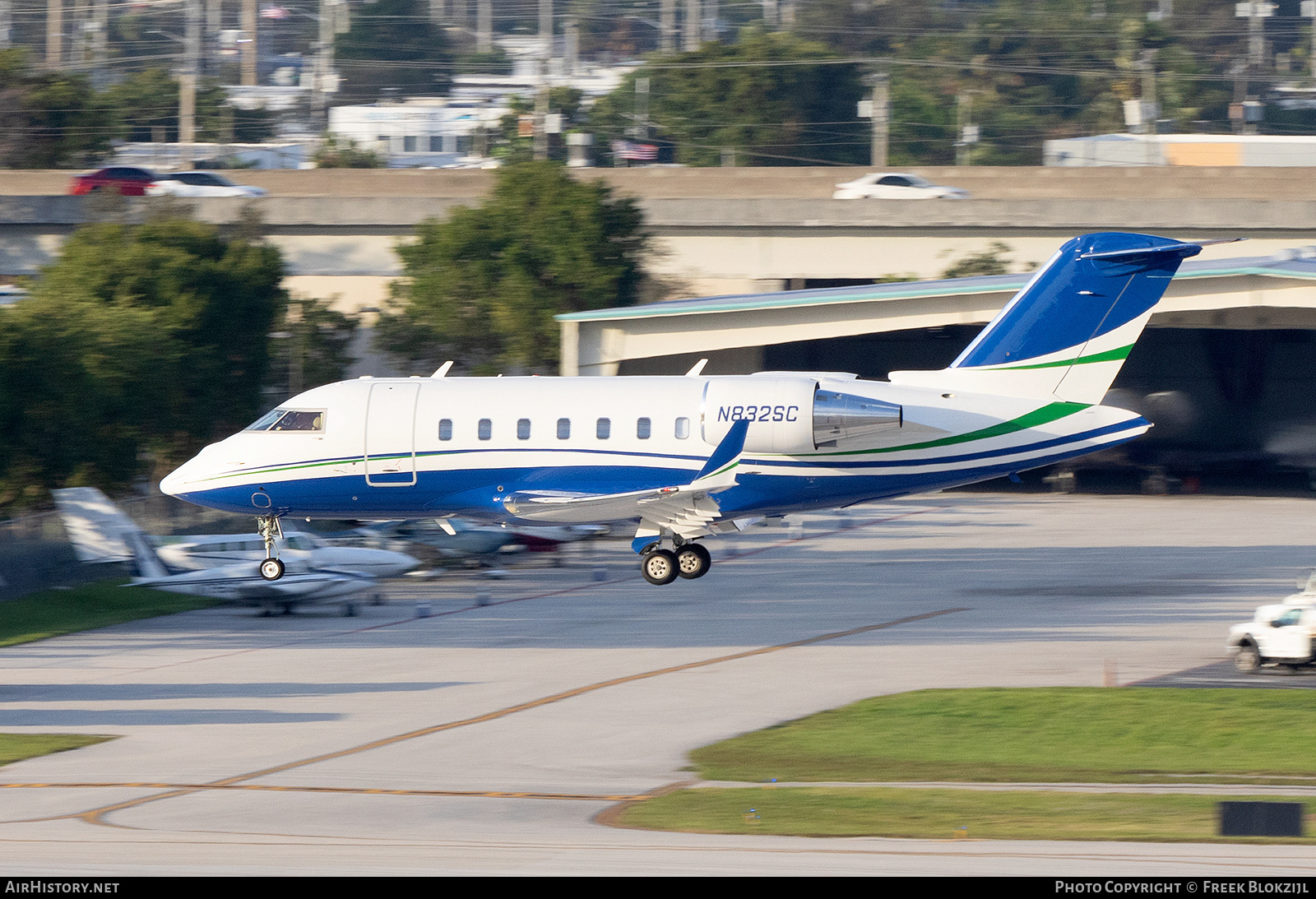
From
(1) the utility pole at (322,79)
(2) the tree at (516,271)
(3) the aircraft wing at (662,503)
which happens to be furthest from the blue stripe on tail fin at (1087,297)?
(1) the utility pole at (322,79)

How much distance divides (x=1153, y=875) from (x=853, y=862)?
3.82 metres

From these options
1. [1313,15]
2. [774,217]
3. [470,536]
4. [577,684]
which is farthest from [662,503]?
[1313,15]

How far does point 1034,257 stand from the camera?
230 ft

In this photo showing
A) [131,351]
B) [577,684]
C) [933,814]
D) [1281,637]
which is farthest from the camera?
[131,351]

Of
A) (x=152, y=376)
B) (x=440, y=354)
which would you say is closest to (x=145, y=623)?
(x=152, y=376)

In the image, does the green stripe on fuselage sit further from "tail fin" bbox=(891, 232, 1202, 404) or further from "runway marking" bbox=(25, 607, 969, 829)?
"runway marking" bbox=(25, 607, 969, 829)

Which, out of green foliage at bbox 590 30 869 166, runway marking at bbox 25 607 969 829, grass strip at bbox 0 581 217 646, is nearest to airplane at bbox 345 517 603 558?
grass strip at bbox 0 581 217 646

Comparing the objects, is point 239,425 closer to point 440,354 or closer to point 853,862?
point 440,354

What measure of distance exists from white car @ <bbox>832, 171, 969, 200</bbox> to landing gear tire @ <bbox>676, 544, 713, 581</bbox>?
39923 mm

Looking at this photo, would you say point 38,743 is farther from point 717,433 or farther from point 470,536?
point 470,536

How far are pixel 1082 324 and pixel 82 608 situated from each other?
97.9ft

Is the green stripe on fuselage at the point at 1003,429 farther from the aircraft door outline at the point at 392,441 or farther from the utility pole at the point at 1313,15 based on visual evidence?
the utility pole at the point at 1313,15

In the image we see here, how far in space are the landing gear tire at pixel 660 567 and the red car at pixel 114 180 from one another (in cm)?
4917

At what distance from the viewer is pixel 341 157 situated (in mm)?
111562
